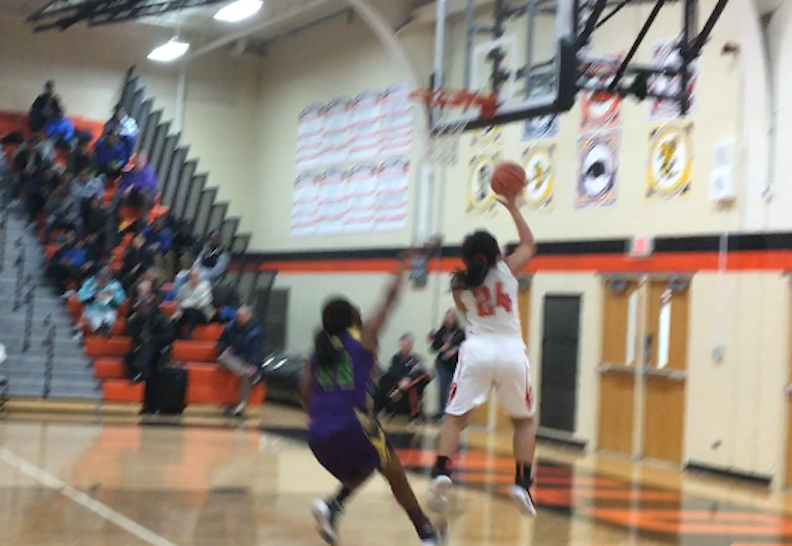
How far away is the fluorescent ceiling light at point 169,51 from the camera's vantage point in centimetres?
2078

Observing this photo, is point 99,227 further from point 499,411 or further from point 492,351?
point 492,351

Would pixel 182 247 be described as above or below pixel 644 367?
above

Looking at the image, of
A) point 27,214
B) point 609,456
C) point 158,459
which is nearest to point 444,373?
point 609,456

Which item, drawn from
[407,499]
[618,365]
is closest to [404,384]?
[618,365]

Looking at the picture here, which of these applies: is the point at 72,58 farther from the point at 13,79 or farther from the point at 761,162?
the point at 761,162

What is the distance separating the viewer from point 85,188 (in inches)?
755

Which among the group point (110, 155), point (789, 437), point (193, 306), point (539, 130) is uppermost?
point (539, 130)

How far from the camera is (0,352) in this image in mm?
15141

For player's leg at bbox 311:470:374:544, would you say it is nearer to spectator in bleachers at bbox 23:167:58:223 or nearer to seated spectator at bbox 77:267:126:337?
seated spectator at bbox 77:267:126:337

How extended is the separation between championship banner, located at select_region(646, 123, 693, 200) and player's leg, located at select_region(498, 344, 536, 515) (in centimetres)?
738

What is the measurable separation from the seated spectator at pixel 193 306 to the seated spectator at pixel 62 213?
8.07ft

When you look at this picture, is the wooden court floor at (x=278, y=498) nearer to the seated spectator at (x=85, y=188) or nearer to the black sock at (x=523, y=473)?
the black sock at (x=523, y=473)

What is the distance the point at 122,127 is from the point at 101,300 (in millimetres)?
4943

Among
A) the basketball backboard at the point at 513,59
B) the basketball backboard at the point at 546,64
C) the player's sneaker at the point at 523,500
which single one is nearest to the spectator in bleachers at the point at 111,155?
the basketball backboard at the point at 513,59
